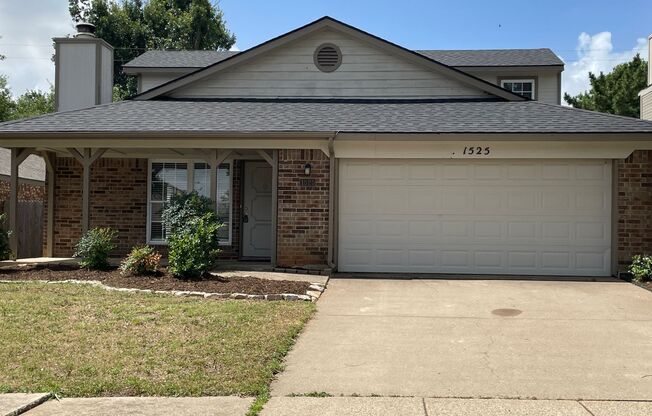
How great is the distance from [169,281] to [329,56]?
291 inches

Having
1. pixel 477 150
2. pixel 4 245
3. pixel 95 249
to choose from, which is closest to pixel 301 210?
pixel 477 150


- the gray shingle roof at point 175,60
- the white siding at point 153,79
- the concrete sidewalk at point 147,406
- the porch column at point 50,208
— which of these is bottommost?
the concrete sidewalk at point 147,406

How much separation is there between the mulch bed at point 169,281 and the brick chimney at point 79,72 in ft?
20.1

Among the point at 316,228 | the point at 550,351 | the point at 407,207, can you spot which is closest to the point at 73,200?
the point at 316,228

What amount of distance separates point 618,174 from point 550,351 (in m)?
6.44

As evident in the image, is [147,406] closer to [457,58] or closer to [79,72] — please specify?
[79,72]

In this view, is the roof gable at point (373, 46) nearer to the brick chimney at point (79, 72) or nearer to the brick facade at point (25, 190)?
the brick chimney at point (79, 72)

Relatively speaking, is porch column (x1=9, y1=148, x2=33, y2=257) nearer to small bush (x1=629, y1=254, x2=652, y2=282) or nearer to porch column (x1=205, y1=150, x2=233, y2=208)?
porch column (x1=205, y1=150, x2=233, y2=208)

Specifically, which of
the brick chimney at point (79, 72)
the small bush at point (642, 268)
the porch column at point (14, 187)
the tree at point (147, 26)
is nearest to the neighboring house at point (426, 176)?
the porch column at point (14, 187)

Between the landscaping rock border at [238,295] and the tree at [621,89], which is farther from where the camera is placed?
the tree at [621,89]

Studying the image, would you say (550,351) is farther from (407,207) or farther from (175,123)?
(175,123)

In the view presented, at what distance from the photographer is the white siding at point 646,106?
61.1 feet

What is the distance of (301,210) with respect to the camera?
38.3ft

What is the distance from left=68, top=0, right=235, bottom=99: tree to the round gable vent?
91.2 ft
